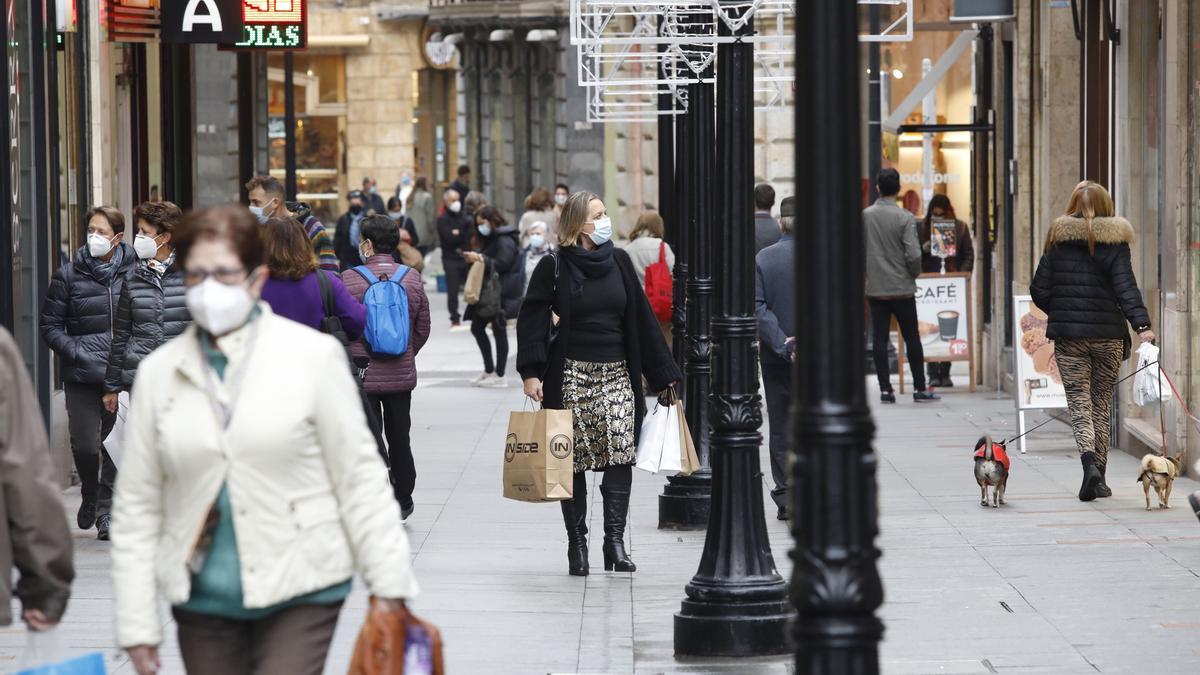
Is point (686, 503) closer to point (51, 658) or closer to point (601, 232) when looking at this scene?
point (601, 232)

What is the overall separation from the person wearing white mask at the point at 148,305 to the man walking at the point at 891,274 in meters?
8.62

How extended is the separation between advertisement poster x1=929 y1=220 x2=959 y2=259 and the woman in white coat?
1580 centimetres

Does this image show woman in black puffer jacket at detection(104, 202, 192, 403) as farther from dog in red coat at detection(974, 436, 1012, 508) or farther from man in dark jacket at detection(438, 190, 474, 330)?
man in dark jacket at detection(438, 190, 474, 330)

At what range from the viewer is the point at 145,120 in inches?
689

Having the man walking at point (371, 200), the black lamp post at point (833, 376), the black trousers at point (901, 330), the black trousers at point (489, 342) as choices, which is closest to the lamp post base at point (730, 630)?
the black lamp post at point (833, 376)

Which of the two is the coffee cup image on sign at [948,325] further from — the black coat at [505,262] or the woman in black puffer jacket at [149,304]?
the woman in black puffer jacket at [149,304]

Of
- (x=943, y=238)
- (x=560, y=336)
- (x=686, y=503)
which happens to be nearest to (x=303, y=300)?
(x=560, y=336)

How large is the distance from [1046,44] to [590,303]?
28.1ft

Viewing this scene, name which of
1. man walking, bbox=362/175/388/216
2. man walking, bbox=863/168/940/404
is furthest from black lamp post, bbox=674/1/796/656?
man walking, bbox=362/175/388/216

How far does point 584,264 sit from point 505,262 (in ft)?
35.7

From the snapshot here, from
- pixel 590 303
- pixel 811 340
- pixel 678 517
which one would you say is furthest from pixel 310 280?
pixel 811 340

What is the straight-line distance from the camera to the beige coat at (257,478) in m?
4.48

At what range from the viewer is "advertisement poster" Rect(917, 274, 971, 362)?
61.0ft

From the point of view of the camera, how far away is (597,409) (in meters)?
9.67
